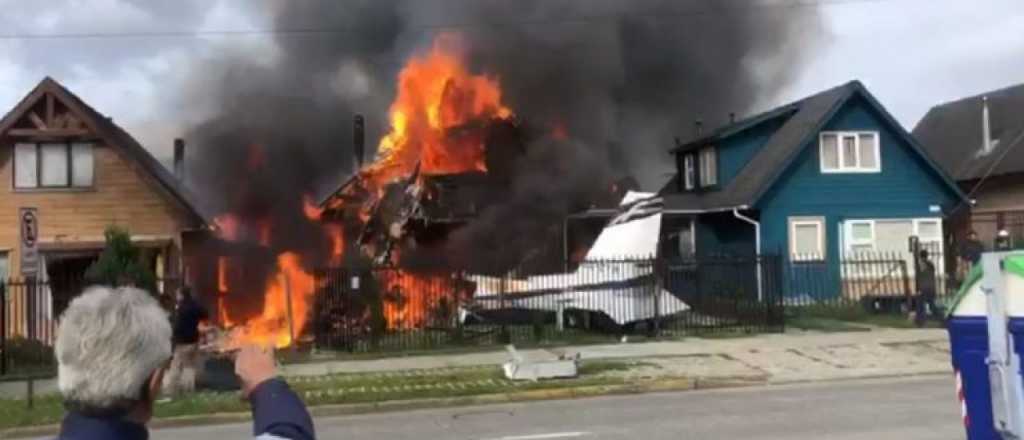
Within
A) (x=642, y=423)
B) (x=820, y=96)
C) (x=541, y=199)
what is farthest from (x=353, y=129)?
(x=642, y=423)

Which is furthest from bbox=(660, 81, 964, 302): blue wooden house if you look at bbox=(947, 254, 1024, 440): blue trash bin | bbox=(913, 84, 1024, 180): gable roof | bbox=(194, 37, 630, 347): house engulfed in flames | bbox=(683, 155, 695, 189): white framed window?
bbox=(947, 254, 1024, 440): blue trash bin

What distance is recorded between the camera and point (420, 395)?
12.2 metres

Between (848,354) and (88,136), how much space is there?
16.6 meters

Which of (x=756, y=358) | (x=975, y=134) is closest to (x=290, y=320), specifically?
(x=756, y=358)

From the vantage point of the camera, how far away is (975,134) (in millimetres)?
38094

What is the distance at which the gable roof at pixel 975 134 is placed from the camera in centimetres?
3422

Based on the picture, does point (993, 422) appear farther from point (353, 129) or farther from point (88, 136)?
point (353, 129)

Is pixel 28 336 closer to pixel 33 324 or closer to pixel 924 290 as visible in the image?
pixel 33 324

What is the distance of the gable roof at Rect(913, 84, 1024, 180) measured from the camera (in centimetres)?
3422

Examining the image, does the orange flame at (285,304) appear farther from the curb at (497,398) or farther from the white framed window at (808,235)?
the white framed window at (808,235)

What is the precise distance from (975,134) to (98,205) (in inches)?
1179

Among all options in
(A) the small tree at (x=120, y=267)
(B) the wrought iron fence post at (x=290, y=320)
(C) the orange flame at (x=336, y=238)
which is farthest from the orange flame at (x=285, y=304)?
(A) the small tree at (x=120, y=267)

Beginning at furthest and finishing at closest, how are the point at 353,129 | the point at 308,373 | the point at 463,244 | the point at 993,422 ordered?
the point at 353,129
the point at 463,244
the point at 308,373
the point at 993,422

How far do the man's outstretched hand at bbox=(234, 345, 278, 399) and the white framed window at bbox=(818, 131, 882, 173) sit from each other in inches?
1037
